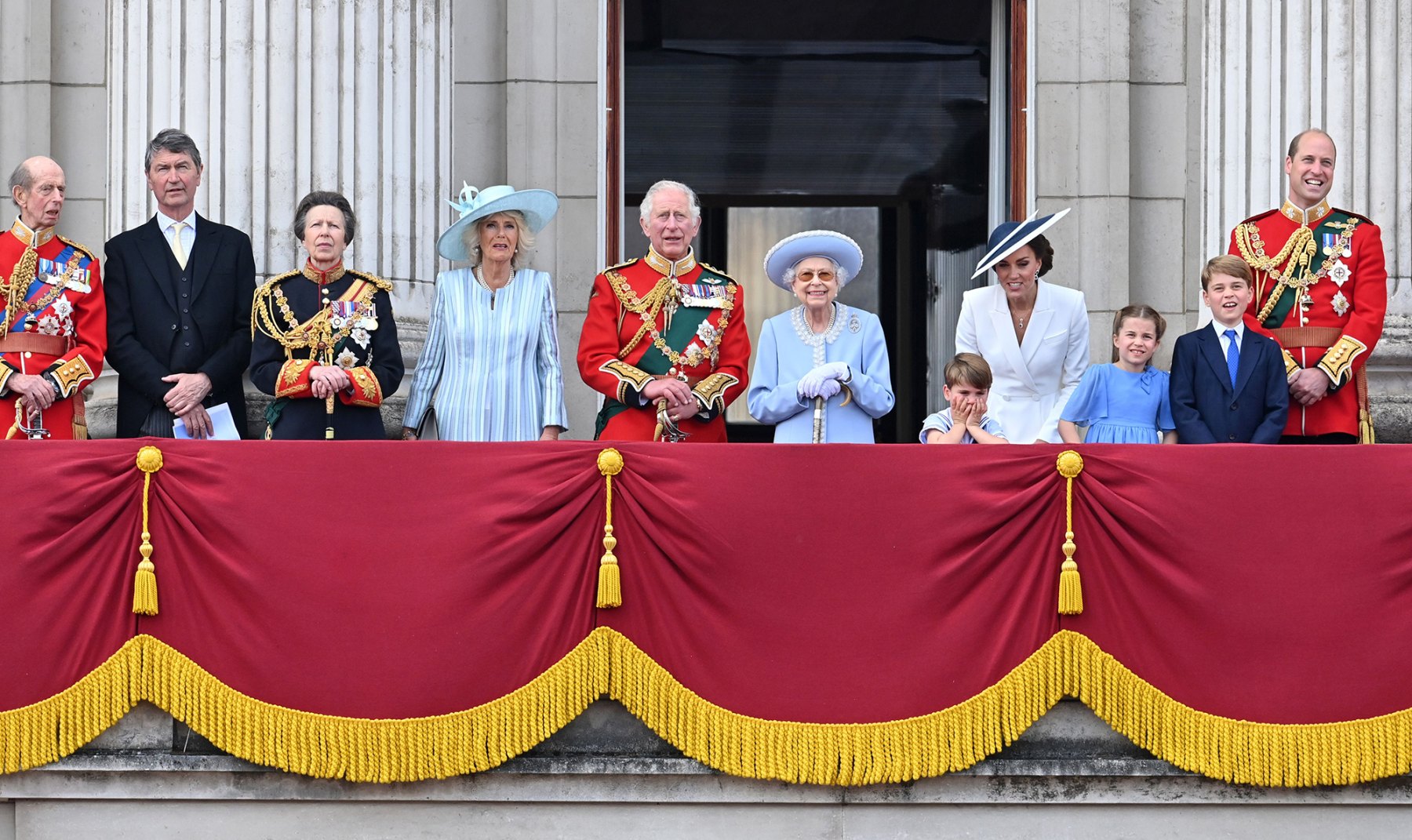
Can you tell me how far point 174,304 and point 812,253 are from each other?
2.44m

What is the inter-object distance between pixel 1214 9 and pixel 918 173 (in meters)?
3.22

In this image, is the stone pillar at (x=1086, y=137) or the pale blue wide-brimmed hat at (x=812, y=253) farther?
the stone pillar at (x=1086, y=137)

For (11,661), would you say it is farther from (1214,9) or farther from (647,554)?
(1214,9)

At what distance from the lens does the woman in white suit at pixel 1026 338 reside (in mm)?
7102

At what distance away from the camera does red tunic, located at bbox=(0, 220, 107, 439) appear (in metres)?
6.77

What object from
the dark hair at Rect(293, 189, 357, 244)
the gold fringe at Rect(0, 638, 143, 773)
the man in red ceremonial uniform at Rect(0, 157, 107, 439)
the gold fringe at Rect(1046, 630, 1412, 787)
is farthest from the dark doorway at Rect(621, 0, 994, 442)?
the gold fringe at Rect(0, 638, 143, 773)

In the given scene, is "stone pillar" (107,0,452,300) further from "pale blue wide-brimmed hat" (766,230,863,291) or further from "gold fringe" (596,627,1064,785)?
"gold fringe" (596,627,1064,785)

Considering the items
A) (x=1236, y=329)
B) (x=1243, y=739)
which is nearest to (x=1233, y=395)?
(x=1236, y=329)

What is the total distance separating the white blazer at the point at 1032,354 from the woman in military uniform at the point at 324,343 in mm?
2226

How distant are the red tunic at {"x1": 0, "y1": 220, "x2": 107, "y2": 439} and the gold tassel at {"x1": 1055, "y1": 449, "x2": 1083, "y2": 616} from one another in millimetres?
3546

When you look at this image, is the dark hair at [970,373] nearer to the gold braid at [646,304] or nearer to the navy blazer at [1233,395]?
the navy blazer at [1233,395]

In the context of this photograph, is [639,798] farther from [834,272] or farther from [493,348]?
[834,272]

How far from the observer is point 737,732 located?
5.85 m

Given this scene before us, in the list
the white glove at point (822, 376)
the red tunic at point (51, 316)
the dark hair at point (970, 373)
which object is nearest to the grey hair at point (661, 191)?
the white glove at point (822, 376)
